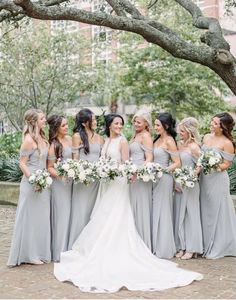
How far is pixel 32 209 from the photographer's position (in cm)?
771

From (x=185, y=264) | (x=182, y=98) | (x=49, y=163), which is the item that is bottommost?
(x=185, y=264)

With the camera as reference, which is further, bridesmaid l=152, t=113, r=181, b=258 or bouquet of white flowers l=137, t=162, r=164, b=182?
bridesmaid l=152, t=113, r=181, b=258

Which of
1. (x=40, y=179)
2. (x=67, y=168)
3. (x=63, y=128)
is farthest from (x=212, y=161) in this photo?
(x=40, y=179)

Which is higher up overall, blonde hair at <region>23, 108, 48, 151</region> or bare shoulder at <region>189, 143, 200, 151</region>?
blonde hair at <region>23, 108, 48, 151</region>

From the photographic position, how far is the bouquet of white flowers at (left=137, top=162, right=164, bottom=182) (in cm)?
759

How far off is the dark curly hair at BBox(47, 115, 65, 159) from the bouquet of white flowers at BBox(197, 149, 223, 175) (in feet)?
6.94

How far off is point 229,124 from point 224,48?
2691 mm

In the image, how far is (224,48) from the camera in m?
10.1

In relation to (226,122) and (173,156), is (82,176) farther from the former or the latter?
(226,122)

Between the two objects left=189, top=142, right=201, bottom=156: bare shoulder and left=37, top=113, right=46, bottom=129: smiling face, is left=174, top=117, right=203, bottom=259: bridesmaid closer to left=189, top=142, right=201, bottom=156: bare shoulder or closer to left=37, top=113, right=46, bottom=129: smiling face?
left=189, top=142, right=201, bottom=156: bare shoulder

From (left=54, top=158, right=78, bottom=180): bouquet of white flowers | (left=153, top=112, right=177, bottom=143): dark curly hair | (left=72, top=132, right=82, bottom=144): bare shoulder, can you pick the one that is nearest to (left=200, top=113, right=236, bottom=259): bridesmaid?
(left=153, top=112, right=177, bottom=143): dark curly hair

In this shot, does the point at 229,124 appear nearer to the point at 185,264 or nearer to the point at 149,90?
the point at 185,264

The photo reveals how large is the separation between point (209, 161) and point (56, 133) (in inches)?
92.3

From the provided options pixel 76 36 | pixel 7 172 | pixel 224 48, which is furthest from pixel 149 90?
pixel 224 48
